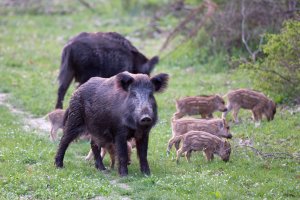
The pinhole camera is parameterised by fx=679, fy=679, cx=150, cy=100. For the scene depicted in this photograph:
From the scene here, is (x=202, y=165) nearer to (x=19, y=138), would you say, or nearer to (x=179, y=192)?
(x=179, y=192)

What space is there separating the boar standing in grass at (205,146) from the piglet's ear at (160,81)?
1083 mm

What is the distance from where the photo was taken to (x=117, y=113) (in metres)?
10.5

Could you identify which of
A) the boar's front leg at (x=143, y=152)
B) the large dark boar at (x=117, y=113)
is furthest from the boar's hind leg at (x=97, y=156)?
the boar's front leg at (x=143, y=152)

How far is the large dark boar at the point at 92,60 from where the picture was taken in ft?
48.0

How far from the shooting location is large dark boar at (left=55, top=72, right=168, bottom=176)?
1038 cm

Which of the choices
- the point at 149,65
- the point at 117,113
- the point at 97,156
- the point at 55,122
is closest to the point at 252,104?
the point at 149,65

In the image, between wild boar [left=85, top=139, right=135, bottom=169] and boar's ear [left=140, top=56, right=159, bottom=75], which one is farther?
boar's ear [left=140, top=56, right=159, bottom=75]

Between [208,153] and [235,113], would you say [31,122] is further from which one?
[208,153]

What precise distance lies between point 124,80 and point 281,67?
5.48 metres

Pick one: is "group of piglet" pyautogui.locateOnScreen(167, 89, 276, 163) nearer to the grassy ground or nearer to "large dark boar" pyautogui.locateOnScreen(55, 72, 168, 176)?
the grassy ground

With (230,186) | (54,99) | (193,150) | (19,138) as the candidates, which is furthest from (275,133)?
(54,99)

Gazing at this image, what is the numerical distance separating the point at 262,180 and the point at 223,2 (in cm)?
1107

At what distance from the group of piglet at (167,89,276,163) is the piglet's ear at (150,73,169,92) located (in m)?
1.08

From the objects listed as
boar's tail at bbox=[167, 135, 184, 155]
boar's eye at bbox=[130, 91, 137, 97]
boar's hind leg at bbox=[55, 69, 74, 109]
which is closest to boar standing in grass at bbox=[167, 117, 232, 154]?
boar's tail at bbox=[167, 135, 184, 155]
